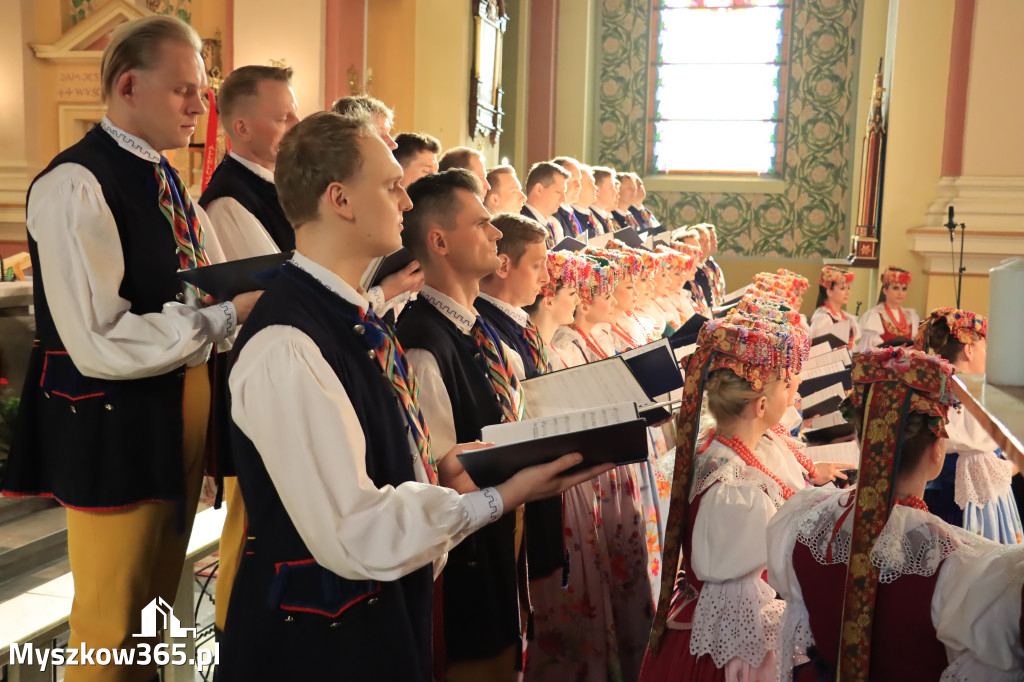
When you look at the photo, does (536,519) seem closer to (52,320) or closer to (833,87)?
(52,320)

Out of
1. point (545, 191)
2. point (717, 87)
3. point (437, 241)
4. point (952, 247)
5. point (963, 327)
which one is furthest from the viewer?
point (717, 87)

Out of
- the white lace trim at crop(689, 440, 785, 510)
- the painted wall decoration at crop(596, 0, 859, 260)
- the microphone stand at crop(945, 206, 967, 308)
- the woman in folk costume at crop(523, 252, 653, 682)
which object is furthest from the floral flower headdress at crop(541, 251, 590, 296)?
the painted wall decoration at crop(596, 0, 859, 260)

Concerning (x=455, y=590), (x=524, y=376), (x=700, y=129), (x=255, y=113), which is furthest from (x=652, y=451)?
(x=700, y=129)

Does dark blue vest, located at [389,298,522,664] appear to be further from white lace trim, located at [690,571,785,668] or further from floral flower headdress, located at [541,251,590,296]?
floral flower headdress, located at [541,251,590,296]

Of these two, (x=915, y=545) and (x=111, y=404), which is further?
(x=111, y=404)

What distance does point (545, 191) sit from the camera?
5816 mm

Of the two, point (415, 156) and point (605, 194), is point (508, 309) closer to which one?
point (415, 156)

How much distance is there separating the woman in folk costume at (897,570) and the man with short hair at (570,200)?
4514mm

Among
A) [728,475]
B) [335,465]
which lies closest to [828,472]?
[728,475]

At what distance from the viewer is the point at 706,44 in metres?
13.3

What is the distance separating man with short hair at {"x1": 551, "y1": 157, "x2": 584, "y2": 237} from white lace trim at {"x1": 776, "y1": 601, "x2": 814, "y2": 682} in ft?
14.8

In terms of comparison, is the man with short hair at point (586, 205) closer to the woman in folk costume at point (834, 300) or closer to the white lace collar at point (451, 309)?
the woman in folk costume at point (834, 300)

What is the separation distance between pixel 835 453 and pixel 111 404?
2437 millimetres

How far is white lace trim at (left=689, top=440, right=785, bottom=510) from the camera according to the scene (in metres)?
2.37
